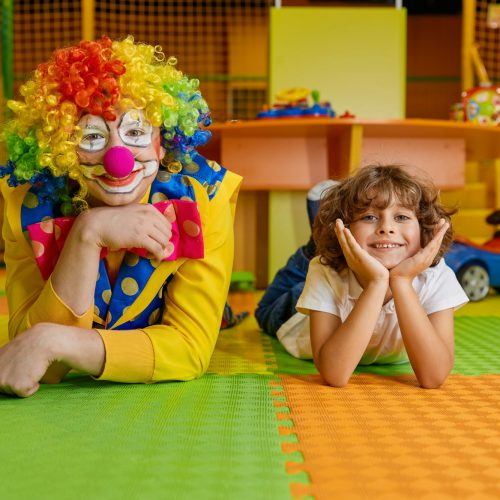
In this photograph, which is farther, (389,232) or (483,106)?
(483,106)

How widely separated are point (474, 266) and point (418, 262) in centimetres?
165

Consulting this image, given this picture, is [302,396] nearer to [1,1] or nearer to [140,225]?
[140,225]

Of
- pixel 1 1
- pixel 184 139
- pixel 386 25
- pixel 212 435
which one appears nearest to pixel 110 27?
pixel 1 1

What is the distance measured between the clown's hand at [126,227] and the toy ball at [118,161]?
73 mm

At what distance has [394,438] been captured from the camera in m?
1.14

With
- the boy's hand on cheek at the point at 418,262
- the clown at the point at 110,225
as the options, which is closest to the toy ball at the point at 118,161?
the clown at the point at 110,225

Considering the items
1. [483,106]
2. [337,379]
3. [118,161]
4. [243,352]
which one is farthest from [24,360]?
[483,106]

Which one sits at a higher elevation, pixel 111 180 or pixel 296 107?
pixel 296 107

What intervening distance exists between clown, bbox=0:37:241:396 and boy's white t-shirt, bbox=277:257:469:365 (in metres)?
0.19

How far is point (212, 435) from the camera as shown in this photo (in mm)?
1152

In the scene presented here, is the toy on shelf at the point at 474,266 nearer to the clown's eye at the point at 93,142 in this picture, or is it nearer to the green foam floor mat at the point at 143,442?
the green foam floor mat at the point at 143,442

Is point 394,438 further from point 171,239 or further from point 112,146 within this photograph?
point 112,146

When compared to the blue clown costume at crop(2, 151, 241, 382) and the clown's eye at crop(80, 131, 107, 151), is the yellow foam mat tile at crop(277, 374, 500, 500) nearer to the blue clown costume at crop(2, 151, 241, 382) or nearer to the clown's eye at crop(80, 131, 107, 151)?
the blue clown costume at crop(2, 151, 241, 382)

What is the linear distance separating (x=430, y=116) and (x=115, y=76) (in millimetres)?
7634
